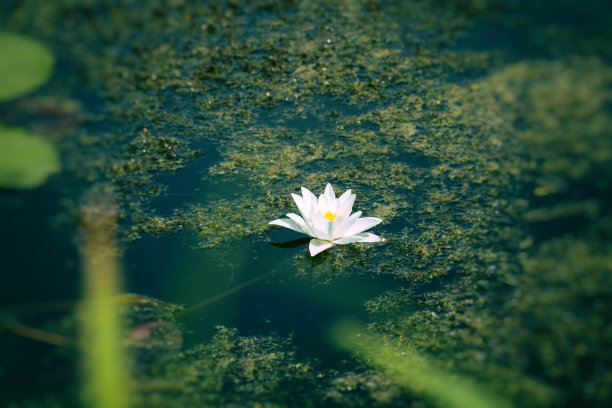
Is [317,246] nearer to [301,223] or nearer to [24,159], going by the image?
[301,223]

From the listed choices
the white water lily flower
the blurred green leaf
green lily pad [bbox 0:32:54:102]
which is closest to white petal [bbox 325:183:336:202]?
the white water lily flower

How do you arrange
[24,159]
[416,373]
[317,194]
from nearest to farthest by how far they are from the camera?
[416,373] < [317,194] < [24,159]

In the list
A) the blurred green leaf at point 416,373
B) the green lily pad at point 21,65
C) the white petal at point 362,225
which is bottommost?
the blurred green leaf at point 416,373

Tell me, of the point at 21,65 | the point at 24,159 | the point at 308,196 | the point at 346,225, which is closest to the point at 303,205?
the point at 308,196

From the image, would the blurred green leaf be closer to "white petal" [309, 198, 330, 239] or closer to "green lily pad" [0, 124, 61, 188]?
"white petal" [309, 198, 330, 239]

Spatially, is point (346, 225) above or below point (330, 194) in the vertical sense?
below

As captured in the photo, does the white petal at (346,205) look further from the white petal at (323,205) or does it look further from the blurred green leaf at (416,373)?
the blurred green leaf at (416,373)

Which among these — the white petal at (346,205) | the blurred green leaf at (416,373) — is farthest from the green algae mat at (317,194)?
the white petal at (346,205)
